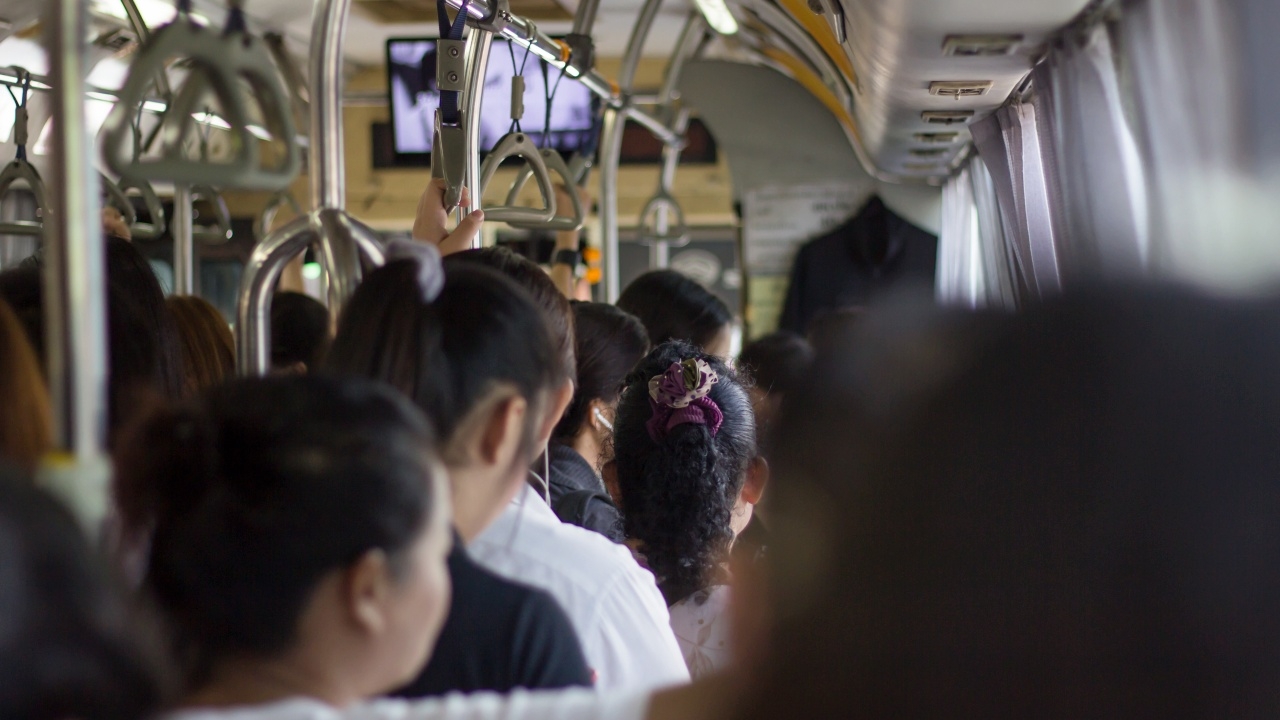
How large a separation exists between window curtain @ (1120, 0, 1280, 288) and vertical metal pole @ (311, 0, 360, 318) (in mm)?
988

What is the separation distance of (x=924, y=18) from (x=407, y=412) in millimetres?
1654

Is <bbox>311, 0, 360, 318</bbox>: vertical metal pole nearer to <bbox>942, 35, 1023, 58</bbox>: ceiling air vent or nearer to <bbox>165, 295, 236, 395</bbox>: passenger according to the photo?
<bbox>165, 295, 236, 395</bbox>: passenger

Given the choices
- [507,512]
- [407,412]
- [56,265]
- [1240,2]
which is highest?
[1240,2]

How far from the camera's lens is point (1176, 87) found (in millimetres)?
1935

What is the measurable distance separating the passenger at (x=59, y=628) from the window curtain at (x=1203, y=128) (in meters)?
1.20

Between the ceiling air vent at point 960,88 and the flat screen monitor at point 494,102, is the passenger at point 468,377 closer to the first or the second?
the ceiling air vent at point 960,88

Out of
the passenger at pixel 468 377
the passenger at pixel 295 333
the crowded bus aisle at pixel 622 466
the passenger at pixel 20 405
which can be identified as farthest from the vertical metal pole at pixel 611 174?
the passenger at pixel 20 405

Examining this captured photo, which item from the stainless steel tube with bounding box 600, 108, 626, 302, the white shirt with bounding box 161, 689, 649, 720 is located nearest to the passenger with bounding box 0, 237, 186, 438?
the white shirt with bounding box 161, 689, 649, 720

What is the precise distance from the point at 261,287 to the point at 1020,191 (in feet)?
7.26

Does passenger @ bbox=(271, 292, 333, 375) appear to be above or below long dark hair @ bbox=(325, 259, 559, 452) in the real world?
below

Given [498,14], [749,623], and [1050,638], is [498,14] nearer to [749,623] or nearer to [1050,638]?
[749,623]

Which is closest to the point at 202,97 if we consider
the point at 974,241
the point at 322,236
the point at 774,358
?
the point at 322,236

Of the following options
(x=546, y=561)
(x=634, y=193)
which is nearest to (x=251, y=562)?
(x=546, y=561)

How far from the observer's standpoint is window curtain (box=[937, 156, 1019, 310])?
3.66 m
